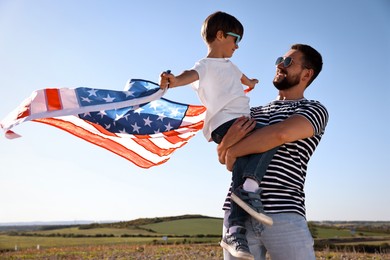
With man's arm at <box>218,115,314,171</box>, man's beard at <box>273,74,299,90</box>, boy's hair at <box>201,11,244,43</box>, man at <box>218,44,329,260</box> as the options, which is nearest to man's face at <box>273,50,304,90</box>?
man's beard at <box>273,74,299,90</box>

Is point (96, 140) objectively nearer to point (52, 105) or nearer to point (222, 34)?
point (52, 105)

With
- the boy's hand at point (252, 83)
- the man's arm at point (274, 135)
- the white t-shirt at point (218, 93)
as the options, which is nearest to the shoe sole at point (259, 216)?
the man's arm at point (274, 135)

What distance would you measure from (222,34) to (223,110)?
2.51 ft

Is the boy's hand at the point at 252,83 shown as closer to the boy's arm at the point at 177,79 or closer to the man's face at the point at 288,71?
the man's face at the point at 288,71

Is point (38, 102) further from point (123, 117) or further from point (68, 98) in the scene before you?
point (123, 117)

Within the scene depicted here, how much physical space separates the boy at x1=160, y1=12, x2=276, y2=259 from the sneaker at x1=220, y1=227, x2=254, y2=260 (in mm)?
25

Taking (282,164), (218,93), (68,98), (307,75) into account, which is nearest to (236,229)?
(282,164)

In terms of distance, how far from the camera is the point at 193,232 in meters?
36.3

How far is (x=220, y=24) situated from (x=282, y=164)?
1531 millimetres

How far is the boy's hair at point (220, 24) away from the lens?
179 inches

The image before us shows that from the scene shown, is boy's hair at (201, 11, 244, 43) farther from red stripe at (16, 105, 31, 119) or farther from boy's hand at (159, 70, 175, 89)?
red stripe at (16, 105, 31, 119)

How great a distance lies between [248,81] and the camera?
209 inches

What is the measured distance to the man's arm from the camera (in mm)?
3732

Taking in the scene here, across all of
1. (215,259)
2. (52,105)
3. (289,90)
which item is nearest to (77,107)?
(52,105)
